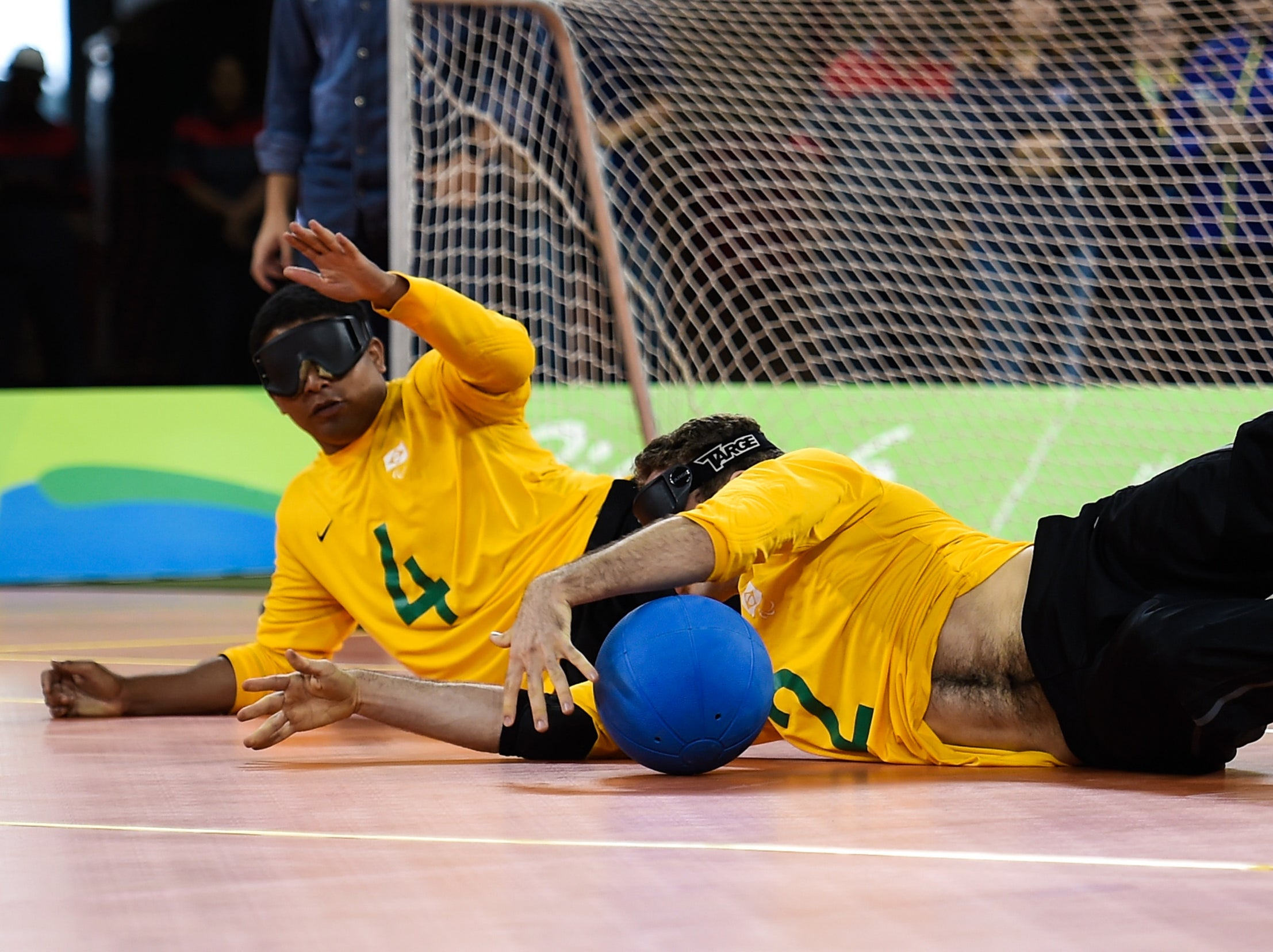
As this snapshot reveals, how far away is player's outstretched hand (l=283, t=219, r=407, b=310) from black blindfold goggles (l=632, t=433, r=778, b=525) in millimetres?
881

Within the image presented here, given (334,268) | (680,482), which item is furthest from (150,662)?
(680,482)

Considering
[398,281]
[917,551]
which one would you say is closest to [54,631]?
[398,281]

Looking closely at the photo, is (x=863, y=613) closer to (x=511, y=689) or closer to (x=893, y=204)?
(x=511, y=689)

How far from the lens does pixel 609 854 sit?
2152 mm

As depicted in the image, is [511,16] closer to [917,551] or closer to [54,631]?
[54,631]

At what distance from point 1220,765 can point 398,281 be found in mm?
2109

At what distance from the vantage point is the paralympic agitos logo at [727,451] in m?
3.14

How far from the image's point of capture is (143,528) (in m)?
9.08

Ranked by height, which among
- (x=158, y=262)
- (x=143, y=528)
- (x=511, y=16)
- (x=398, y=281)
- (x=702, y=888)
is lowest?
(x=143, y=528)

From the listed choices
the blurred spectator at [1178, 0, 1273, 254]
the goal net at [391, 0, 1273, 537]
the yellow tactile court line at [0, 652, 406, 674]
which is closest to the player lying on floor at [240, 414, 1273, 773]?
the yellow tactile court line at [0, 652, 406, 674]

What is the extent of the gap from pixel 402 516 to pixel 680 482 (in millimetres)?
1125

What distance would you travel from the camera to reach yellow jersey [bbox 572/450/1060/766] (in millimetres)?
3010

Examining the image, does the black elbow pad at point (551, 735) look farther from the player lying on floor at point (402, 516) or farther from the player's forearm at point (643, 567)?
the player lying on floor at point (402, 516)

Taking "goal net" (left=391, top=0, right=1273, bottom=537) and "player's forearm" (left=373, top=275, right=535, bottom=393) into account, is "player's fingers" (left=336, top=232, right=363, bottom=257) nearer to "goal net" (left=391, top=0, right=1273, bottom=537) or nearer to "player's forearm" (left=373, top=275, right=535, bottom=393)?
"player's forearm" (left=373, top=275, right=535, bottom=393)
